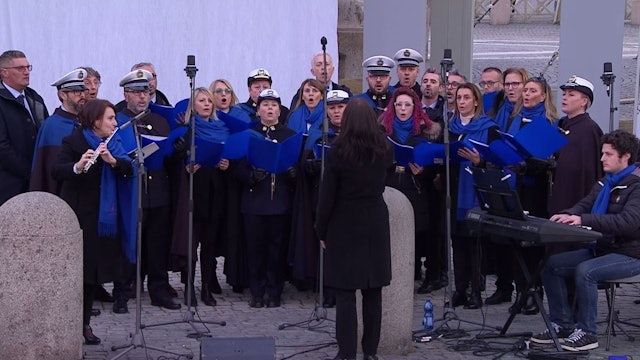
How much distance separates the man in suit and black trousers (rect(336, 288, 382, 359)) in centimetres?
333

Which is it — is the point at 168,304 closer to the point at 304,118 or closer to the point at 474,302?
the point at 304,118

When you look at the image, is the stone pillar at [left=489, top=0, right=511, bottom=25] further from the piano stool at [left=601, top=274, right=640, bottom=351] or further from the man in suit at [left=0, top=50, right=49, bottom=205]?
the man in suit at [left=0, top=50, right=49, bottom=205]

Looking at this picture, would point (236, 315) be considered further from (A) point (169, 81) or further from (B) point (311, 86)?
(A) point (169, 81)

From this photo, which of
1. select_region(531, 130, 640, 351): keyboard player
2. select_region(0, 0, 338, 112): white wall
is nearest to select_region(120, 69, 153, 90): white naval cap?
select_region(0, 0, 338, 112): white wall

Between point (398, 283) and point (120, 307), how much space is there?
2.65 meters

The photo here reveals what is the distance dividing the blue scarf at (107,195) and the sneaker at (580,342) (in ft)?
11.5

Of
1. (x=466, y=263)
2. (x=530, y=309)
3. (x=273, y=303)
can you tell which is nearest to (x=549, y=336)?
(x=530, y=309)

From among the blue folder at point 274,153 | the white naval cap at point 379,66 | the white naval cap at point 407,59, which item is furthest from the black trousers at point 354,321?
the white naval cap at point 407,59

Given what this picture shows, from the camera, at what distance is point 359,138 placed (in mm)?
7492

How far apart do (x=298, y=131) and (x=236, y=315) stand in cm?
175

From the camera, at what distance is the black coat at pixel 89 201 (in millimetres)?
8109

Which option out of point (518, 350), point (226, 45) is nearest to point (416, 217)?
point (518, 350)

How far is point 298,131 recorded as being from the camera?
9.93 meters

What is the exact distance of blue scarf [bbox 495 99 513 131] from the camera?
32.7 ft
